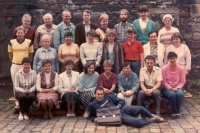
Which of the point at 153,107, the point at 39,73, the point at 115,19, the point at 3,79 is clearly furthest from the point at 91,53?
the point at 3,79

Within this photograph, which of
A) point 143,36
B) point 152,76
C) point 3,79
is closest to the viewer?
point 152,76

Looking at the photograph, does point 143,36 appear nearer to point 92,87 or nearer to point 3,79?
point 92,87

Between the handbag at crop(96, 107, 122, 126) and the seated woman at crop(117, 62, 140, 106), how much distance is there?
54 cm

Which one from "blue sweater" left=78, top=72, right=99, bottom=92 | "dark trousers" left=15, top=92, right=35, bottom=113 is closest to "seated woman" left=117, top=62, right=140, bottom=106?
"blue sweater" left=78, top=72, right=99, bottom=92

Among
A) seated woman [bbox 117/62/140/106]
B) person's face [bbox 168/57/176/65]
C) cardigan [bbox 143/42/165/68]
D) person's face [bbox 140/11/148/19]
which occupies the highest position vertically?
person's face [bbox 140/11/148/19]

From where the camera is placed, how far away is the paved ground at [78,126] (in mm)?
6273

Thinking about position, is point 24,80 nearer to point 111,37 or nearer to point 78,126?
point 78,126

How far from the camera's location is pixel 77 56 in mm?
7684

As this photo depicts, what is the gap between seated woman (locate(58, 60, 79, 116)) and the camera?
722 centimetres

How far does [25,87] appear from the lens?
23.9 ft

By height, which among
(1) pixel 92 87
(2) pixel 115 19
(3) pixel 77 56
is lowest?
(1) pixel 92 87

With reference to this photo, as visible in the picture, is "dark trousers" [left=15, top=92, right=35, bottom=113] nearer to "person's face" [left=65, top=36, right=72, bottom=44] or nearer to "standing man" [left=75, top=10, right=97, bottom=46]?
"person's face" [left=65, top=36, right=72, bottom=44]

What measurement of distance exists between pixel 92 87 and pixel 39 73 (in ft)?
3.29

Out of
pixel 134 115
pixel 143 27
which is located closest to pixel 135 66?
pixel 143 27
